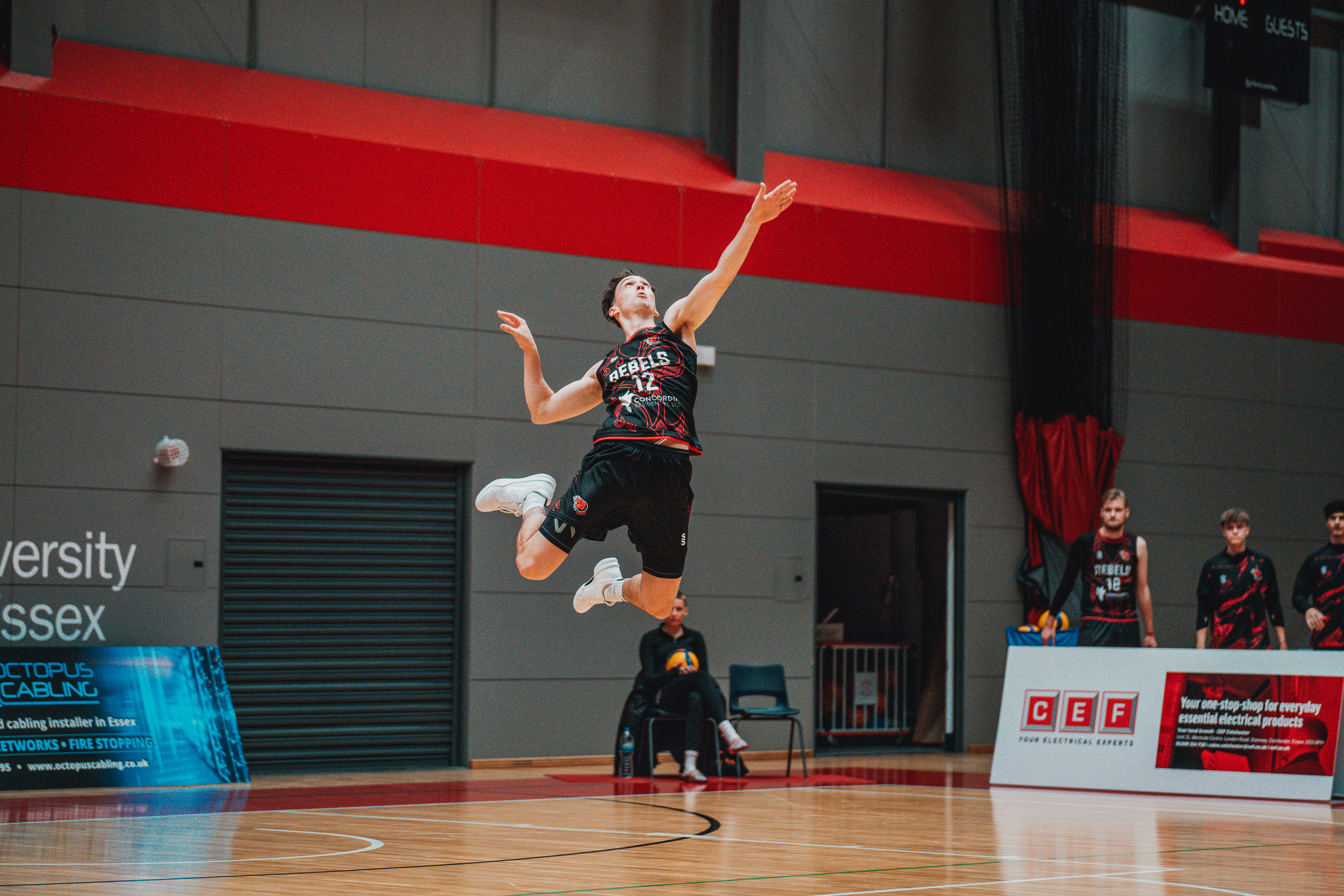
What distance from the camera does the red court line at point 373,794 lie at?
852 centimetres

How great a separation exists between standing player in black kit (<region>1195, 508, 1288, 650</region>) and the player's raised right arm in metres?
5.19

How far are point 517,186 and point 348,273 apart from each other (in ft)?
5.46

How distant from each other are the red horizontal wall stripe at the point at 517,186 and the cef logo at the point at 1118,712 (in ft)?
17.0

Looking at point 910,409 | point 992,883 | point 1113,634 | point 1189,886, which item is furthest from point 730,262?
point 910,409

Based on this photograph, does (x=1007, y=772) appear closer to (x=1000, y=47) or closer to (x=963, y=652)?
(x=963, y=652)

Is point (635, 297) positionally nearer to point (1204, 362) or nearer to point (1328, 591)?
point (1328, 591)

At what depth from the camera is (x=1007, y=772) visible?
10.6 metres

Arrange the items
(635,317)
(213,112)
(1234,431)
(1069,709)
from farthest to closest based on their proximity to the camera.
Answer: (1234,431) < (213,112) < (1069,709) < (635,317)

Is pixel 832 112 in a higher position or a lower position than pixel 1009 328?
higher

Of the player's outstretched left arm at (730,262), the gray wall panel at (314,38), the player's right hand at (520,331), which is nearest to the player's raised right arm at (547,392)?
the player's right hand at (520,331)

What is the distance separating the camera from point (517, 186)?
41.1 ft

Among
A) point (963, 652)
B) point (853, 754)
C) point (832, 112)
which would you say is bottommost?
point (853, 754)

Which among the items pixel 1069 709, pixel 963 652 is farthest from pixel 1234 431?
pixel 1069 709

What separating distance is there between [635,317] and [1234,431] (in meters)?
10.7
